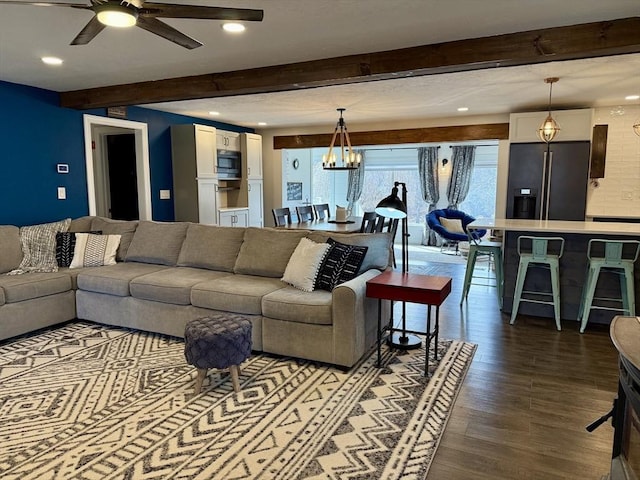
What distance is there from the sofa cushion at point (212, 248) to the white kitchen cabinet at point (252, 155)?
3415 mm

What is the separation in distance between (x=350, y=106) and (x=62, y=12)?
386 centimetres

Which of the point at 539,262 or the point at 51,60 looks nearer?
the point at 51,60

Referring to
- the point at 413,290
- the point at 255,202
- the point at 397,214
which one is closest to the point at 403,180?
the point at 255,202

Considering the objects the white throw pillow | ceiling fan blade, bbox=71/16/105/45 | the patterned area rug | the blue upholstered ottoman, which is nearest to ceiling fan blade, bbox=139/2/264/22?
ceiling fan blade, bbox=71/16/105/45

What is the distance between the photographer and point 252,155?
25.1 ft

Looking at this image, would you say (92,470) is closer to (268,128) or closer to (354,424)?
(354,424)

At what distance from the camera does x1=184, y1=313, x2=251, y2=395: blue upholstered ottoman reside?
2645 mm

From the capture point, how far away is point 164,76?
427 cm

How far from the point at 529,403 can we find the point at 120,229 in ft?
13.5

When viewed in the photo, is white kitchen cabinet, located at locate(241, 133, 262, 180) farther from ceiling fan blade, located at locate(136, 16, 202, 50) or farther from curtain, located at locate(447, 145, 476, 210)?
ceiling fan blade, located at locate(136, 16, 202, 50)

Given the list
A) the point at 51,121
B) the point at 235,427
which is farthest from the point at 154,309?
the point at 51,121

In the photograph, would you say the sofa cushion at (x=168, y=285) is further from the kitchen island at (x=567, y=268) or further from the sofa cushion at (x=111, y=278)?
the kitchen island at (x=567, y=268)

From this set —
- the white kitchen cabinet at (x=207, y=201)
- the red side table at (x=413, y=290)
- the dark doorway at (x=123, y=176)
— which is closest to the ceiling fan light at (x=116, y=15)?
the red side table at (x=413, y=290)

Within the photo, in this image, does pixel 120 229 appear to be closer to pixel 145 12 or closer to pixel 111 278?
pixel 111 278
